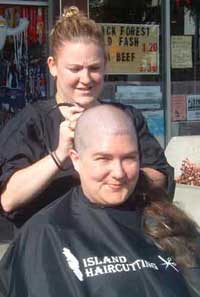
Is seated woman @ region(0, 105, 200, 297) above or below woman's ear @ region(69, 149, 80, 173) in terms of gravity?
below

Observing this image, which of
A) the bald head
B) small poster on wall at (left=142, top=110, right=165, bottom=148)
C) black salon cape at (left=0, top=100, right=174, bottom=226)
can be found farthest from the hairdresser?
small poster on wall at (left=142, top=110, right=165, bottom=148)

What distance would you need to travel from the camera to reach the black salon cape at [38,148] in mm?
2645

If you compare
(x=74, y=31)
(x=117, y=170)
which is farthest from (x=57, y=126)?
(x=117, y=170)

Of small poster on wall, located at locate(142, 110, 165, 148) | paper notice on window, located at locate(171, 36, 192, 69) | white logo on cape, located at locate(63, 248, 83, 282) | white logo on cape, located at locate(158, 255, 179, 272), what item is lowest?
small poster on wall, located at locate(142, 110, 165, 148)

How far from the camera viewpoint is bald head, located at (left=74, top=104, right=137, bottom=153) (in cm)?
238

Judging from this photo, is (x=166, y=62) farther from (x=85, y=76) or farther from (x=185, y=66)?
(x=85, y=76)

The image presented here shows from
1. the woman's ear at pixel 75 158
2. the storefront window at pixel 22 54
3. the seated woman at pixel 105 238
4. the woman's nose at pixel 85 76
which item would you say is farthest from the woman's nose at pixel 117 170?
the storefront window at pixel 22 54

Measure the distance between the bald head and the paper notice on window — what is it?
19.4 ft

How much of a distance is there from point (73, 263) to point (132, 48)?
590 cm

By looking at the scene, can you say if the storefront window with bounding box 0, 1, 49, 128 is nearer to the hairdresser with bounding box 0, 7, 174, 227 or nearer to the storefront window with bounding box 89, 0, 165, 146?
the storefront window with bounding box 89, 0, 165, 146

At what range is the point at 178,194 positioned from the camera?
19.1 ft

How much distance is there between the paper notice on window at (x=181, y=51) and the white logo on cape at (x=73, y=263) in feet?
20.1

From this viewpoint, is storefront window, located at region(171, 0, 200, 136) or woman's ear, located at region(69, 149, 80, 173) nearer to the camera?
woman's ear, located at region(69, 149, 80, 173)

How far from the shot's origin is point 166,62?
8.19m
